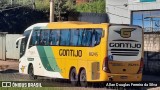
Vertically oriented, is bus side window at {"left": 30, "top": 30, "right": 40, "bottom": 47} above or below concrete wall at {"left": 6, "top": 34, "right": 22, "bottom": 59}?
above

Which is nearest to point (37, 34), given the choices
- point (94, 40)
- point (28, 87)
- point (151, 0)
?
point (94, 40)

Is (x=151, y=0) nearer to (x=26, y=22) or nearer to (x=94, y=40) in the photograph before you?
(x=26, y=22)

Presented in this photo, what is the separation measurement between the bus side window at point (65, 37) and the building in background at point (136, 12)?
78.2 ft

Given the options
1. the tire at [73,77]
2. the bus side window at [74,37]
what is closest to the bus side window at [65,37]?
the bus side window at [74,37]

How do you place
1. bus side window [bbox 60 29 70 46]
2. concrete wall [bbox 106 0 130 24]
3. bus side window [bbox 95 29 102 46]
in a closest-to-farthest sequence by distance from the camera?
bus side window [bbox 95 29 102 46]
bus side window [bbox 60 29 70 46]
concrete wall [bbox 106 0 130 24]

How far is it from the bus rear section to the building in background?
83.2ft

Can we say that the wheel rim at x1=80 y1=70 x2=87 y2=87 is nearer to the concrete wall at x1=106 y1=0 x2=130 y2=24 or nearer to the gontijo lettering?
the gontijo lettering

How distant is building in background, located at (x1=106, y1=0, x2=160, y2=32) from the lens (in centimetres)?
4846

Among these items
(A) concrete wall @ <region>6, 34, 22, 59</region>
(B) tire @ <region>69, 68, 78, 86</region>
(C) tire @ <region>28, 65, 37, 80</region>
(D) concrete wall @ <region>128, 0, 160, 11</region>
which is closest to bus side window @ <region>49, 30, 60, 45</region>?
(B) tire @ <region>69, 68, 78, 86</region>

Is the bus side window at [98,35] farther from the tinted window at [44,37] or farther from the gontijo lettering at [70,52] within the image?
the tinted window at [44,37]

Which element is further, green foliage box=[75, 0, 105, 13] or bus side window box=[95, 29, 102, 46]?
green foliage box=[75, 0, 105, 13]

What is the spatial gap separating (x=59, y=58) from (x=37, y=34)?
2.76 metres

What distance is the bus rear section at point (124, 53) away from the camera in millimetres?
21469

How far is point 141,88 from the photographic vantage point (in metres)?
22.4
